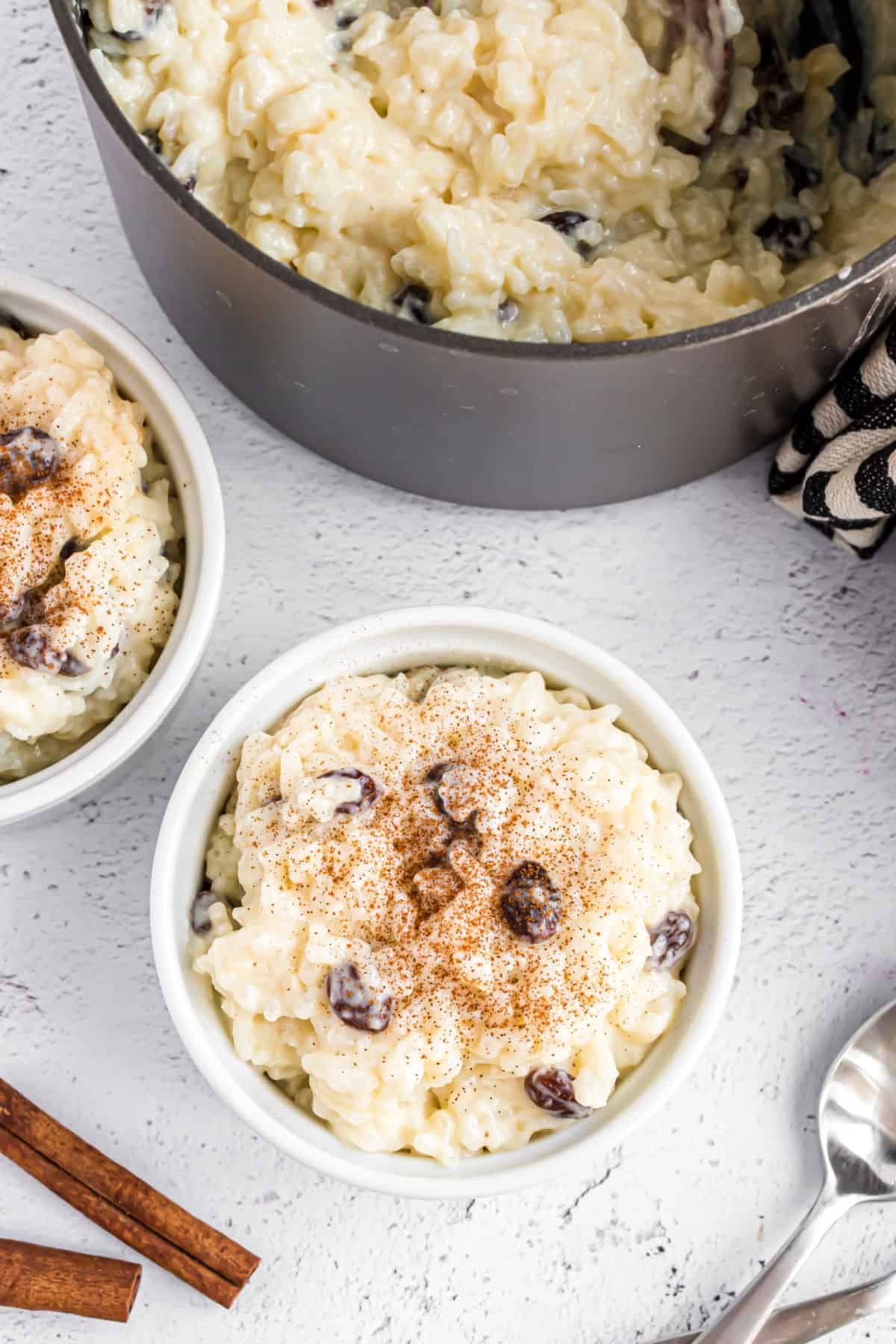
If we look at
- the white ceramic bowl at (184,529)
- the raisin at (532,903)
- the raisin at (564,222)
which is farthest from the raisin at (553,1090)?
the raisin at (564,222)

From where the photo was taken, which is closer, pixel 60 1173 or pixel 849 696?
pixel 60 1173

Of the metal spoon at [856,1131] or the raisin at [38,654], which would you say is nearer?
the raisin at [38,654]

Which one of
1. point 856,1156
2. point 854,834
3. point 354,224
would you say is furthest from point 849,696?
point 354,224

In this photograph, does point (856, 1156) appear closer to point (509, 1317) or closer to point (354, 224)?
point (509, 1317)

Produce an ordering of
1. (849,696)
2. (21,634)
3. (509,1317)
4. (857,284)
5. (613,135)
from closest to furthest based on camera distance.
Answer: (857,284) < (21,634) < (613,135) < (509,1317) < (849,696)

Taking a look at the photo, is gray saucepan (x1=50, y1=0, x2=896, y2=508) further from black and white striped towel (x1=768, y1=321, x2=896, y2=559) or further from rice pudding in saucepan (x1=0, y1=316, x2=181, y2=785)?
rice pudding in saucepan (x1=0, y1=316, x2=181, y2=785)

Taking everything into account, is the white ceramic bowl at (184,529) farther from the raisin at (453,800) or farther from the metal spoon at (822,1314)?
the metal spoon at (822,1314)

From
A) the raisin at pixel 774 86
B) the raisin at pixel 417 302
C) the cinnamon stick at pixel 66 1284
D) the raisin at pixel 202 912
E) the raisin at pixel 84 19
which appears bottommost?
the cinnamon stick at pixel 66 1284
